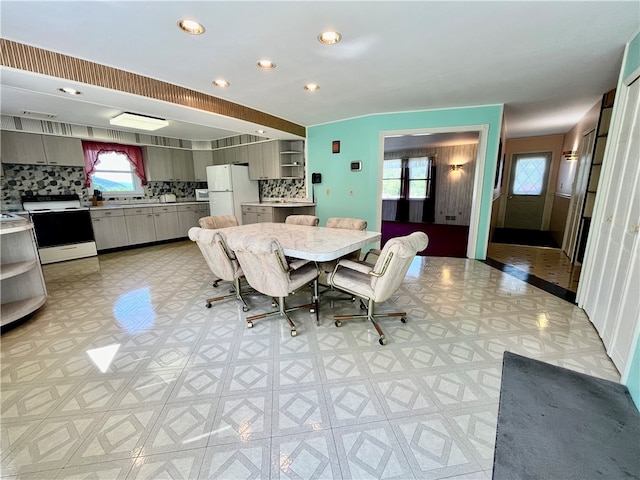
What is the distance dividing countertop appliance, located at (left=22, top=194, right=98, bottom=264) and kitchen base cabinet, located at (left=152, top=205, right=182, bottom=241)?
1171mm

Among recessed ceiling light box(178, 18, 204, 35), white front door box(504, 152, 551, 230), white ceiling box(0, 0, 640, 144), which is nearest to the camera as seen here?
white ceiling box(0, 0, 640, 144)

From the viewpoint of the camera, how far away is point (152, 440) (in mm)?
1304

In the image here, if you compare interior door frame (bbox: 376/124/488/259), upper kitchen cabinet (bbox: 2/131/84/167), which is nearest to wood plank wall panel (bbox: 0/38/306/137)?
interior door frame (bbox: 376/124/488/259)

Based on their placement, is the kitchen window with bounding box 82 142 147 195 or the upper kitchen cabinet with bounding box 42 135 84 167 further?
the kitchen window with bounding box 82 142 147 195

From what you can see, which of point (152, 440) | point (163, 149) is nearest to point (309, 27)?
point (152, 440)

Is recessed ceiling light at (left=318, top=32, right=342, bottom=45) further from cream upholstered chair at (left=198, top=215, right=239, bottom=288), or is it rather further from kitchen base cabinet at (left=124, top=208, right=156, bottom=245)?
kitchen base cabinet at (left=124, top=208, right=156, bottom=245)

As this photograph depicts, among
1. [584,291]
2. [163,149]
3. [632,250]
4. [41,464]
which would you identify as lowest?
[41,464]

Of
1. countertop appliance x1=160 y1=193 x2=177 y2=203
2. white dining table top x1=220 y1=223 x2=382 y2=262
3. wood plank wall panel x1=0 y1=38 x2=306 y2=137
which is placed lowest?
white dining table top x1=220 y1=223 x2=382 y2=262

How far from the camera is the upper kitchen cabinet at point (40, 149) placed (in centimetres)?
412

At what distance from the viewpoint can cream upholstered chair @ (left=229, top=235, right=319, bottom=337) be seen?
1978mm

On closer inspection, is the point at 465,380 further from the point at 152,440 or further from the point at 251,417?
the point at 152,440

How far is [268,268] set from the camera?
2068 millimetres

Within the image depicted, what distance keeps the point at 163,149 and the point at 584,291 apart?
25.3ft

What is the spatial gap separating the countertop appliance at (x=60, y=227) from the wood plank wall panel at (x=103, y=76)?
3.13 m
